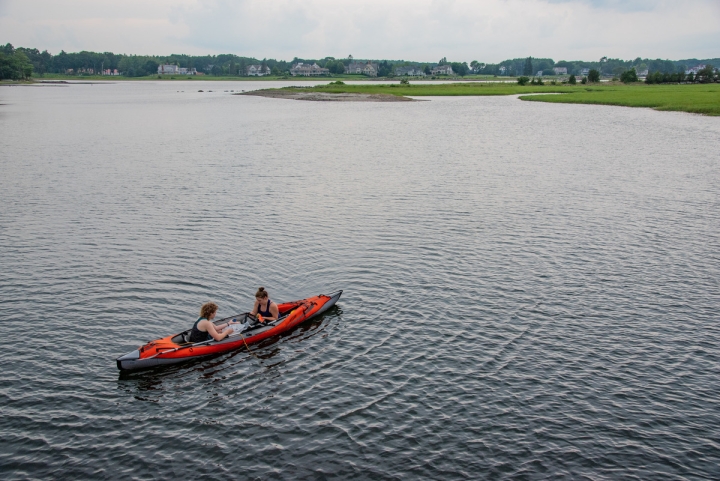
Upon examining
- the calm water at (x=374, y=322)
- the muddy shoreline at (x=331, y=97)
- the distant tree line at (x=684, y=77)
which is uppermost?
the distant tree line at (x=684, y=77)

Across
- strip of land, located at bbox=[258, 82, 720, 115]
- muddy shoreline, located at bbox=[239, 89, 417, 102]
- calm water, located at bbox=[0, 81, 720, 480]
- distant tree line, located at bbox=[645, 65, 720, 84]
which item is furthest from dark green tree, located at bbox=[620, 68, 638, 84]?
calm water, located at bbox=[0, 81, 720, 480]

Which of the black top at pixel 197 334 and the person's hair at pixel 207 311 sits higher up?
the person's hair at pixel 207 311

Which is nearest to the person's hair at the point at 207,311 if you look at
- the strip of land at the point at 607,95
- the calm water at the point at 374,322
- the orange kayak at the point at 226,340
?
the orange kayak at the point at 226,340

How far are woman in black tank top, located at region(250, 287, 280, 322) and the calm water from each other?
0.98 meters

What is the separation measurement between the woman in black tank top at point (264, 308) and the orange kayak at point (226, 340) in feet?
0.85

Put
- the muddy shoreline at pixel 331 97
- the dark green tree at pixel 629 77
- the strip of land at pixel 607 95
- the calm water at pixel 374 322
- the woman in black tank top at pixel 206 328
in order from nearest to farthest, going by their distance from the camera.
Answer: the calm water at pixel 374 322 < the woman in black tank top at pixel 206 328 < the strip of land at pixel 607 95 < the muddy shoreline at pixel 331 97 < the dark green tree at pixel 629 77

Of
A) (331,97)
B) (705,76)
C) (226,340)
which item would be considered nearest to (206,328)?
(226,340)

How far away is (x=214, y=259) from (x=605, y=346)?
17913mm

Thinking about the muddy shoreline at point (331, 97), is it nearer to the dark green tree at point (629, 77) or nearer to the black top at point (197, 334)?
the dark green tree at point (629, 77)

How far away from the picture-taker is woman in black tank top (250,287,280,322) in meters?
22.0

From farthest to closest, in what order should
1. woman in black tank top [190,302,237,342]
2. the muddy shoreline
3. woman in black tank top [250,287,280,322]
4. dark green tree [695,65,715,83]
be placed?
dark green tree [695,65,715,83] < the muddy shoreline < woman in black tank top [250,287,280,322] < woman in black tank top [190,302,237,342]

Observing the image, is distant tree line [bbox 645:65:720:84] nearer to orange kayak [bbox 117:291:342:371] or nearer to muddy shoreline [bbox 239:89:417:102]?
muddy shoreline [bbox 239:89:417:102]

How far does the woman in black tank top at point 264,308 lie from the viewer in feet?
72.0

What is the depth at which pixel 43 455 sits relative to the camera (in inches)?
599
